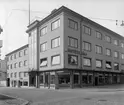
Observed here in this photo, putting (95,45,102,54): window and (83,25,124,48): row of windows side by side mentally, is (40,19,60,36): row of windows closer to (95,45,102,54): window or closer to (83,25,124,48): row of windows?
(83,25,124,48): row of windows

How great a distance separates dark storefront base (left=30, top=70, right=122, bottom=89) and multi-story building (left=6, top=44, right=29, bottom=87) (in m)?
7.14

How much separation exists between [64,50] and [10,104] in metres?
18.4

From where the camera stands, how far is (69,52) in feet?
98.3

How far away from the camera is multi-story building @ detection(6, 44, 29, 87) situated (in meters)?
47.0

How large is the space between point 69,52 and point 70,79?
4794mm

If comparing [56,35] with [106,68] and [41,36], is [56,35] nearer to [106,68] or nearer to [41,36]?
[41,36]

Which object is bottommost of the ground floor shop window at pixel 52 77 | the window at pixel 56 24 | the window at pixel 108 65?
the ground floor shop window at pixel 52 77

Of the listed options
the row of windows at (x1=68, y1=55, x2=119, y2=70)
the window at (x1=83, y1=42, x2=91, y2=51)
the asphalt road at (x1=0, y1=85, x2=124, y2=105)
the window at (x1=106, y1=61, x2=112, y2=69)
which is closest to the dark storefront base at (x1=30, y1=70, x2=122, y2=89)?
the row of windows at (x1=68, y1=55, x2=119, y2=70)

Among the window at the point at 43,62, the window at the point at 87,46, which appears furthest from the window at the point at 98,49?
the window at the point at 43,62

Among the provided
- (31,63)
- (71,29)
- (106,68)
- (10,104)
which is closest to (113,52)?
(106,68)

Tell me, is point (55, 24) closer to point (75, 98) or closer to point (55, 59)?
point (55, 59)

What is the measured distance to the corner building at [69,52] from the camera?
3019 centimetres

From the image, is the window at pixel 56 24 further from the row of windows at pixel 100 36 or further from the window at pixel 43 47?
the row of windows at pixel 100 36

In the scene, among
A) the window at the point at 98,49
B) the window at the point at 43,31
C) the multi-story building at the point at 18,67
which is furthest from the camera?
the multi-story building at the point at 18,67
